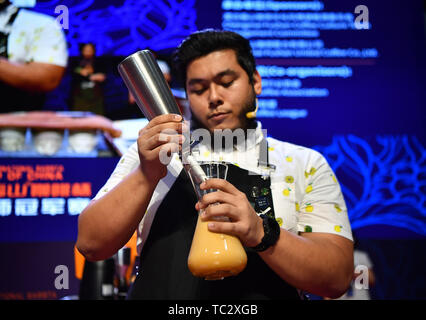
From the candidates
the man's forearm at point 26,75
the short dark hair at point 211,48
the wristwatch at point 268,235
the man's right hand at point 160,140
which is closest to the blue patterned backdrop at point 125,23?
the man's forearm at point 26,75

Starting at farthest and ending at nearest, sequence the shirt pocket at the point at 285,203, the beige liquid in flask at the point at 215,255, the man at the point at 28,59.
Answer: the man at the point at 28,59 → the shirt pocket at the point at 285,203 → the beige liquid in flask at the point at 215,255

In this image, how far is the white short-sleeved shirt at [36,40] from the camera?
201 cm

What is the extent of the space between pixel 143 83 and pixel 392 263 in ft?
5.31

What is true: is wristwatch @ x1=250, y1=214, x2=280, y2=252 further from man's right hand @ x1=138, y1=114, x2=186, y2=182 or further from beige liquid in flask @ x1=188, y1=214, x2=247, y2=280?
man's right hand @ x1=138, y1=114, x2=186, y2=182

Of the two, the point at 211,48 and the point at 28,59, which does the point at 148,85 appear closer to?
the point at 211,48

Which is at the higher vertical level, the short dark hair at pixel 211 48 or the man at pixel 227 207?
the short dark hair at pixel 211 48

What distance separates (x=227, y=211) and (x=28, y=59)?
1.67 meters

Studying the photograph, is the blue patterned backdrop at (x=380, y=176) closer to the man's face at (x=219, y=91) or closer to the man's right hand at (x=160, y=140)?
the man's face at (x=219, y=91)

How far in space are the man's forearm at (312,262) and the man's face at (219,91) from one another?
1.06 feet

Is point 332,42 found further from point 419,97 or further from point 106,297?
point 106,297

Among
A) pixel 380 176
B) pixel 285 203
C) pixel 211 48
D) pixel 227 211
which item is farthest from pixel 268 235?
pixel 380 176

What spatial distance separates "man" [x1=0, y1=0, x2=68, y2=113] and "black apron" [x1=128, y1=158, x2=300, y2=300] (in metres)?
1.32

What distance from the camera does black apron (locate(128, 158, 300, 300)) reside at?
85 cm
